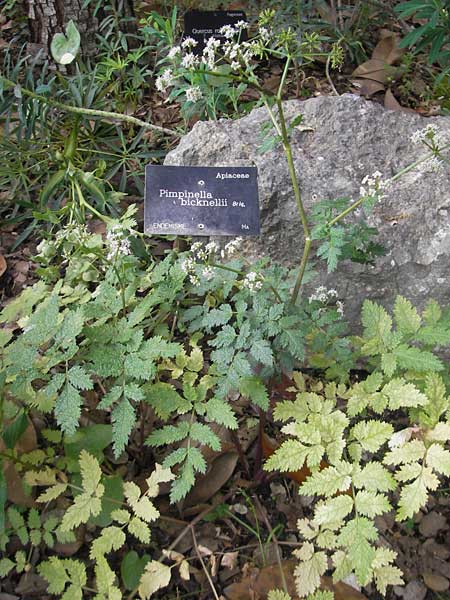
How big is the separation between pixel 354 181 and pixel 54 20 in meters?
1.78

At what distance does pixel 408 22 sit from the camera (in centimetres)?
340

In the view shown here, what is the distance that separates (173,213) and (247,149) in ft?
1.42

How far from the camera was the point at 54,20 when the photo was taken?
9.27ft

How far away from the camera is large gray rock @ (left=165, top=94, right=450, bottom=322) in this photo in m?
1.98

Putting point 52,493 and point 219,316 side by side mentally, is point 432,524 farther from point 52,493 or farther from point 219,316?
point 52,493

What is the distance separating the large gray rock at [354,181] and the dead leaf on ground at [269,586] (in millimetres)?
872

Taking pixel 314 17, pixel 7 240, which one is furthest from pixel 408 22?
pixel 7 240

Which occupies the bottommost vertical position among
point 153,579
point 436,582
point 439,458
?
point 436,582

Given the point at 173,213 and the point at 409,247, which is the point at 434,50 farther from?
the point at 173,213

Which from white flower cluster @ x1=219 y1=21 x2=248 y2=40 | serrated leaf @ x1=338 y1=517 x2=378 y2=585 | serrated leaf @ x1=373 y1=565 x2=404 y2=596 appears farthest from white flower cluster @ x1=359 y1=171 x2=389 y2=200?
serrated leaf @ x1=373 y1=565 x2=404 y2=596

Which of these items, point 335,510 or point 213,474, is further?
point 213,474

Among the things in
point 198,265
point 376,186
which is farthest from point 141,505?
point 376,186

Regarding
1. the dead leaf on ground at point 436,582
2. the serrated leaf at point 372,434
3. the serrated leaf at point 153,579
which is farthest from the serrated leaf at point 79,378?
the dead leaf on ground at point 436,582

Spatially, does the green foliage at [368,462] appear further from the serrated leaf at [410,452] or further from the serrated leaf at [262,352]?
the serrated leaf at [262,352]
